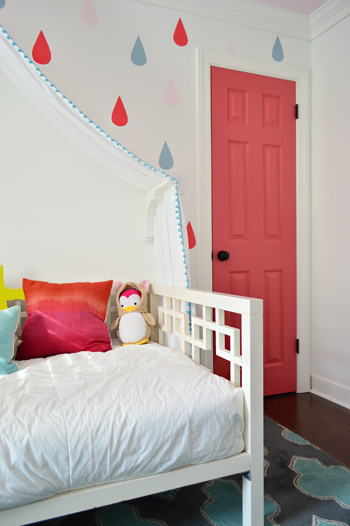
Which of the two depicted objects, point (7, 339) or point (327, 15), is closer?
point (7, 339)

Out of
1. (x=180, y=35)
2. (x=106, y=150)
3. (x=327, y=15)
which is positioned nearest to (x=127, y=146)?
(x=106, y=150)

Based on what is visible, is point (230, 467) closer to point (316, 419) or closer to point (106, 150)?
point (316, 419)

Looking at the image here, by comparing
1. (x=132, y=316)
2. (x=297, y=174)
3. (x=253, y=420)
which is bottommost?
(x=253, y=420)

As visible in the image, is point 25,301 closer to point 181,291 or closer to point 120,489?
point 181,291

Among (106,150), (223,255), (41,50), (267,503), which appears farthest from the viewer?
(223,255)

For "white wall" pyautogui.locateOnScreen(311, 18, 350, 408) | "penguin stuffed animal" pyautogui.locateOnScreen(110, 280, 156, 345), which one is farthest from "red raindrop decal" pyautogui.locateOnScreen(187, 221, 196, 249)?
"white wall" pyautogui.locateOnScreen(311, 18, 350, 408)

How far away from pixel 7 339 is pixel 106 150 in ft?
3.21

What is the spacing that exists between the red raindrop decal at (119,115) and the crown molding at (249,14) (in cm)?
60

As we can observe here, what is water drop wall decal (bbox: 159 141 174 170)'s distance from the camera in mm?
2279

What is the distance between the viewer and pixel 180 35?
7.59 feet

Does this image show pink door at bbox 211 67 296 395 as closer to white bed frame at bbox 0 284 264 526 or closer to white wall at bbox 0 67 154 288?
white wall at bbox 0 67 154 288

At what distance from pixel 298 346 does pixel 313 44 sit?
79.2 inches

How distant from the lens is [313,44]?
262 centimetres

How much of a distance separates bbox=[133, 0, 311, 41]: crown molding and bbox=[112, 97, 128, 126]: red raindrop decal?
605 mm
